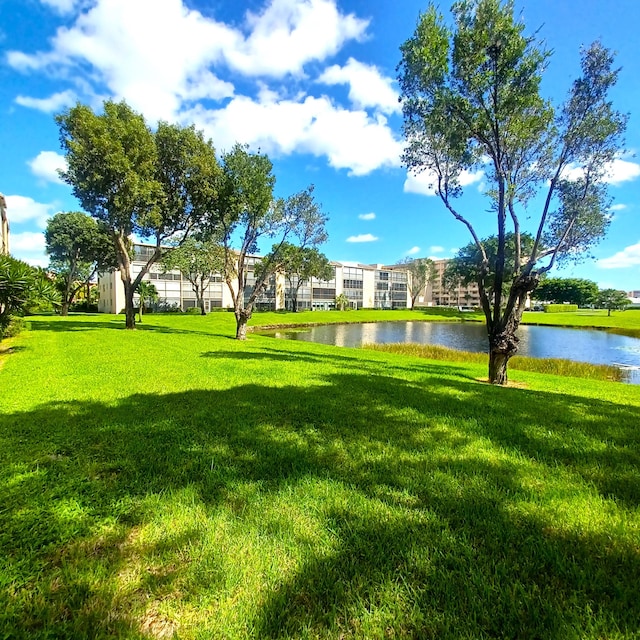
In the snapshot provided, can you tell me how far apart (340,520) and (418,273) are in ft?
308

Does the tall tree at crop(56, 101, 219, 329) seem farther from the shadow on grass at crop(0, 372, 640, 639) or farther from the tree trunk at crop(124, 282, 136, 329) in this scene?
the shadow on grass at crop(0, 372, 640, 639)

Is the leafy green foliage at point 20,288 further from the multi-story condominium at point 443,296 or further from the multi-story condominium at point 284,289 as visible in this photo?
the multi-story condominium at point 443,296

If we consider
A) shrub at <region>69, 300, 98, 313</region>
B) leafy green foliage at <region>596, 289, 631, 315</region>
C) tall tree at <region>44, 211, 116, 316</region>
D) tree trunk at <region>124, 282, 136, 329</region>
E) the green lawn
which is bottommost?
shrub at <region>69, 300, 98, 313</region>

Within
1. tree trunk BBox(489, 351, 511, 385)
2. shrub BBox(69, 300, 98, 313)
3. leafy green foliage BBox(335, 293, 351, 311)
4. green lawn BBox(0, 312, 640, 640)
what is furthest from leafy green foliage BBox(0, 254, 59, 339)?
leafy green foliage BBox(335, 293, 351, 311)

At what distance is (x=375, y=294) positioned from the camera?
301 ft

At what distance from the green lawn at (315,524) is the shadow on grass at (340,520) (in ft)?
0.04

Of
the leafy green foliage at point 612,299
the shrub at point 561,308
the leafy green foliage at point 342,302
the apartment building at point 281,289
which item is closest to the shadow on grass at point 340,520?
the apartment building at point 281,289

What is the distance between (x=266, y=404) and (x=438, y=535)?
3.58m

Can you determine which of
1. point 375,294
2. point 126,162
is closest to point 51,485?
point 126,162

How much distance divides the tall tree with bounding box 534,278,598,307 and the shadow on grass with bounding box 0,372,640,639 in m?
106

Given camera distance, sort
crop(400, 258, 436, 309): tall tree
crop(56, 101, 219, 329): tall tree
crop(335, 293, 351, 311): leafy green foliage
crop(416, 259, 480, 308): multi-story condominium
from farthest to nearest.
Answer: crop(416, 259, 480, 308): multi-story condominium → crop(400, 258, 436, 309): tall tree → crop(335, 293, 351, 311): leafy green foliage → crop(56, 101, 219, 329): tall tree

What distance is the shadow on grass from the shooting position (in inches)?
71.4

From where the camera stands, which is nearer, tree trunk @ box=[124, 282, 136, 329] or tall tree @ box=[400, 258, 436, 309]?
tree trunk @ box=[124, 282, 136, 329]

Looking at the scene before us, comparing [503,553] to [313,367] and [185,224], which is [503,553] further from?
[185,224]
